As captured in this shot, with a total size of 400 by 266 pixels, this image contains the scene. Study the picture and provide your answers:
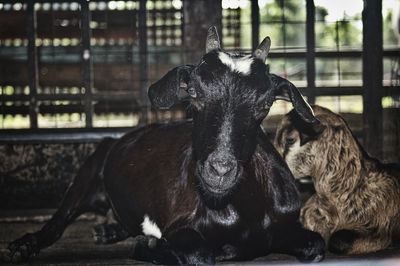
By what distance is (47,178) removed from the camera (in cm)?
617

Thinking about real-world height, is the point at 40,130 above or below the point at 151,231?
above

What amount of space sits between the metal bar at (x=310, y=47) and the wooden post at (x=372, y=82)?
0.48 meters

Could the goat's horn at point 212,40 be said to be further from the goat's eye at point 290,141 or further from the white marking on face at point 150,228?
the white marking on face at point 150,228

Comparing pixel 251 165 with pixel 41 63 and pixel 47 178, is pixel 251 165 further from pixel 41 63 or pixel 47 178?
pixel 41 63

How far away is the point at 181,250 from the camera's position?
4.04 metres

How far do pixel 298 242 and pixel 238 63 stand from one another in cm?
132

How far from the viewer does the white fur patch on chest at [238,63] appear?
13.1ft

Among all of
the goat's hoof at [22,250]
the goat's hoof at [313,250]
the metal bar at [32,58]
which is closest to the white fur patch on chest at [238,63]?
the goat's hoof at [313,250]

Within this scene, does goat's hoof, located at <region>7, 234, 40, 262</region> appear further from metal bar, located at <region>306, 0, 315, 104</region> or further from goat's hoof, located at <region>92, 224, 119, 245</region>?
metal bar, located at <region>306, 0, 315, 104</region>

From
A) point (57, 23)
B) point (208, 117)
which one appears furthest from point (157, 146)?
point (57, 23)

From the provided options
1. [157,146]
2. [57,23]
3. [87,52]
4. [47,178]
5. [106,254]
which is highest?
[57,23]

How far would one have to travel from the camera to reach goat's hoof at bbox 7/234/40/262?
451 cm

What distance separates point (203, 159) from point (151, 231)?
107 cm

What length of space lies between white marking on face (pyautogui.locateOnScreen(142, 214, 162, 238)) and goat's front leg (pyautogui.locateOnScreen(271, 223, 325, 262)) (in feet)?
2.83
